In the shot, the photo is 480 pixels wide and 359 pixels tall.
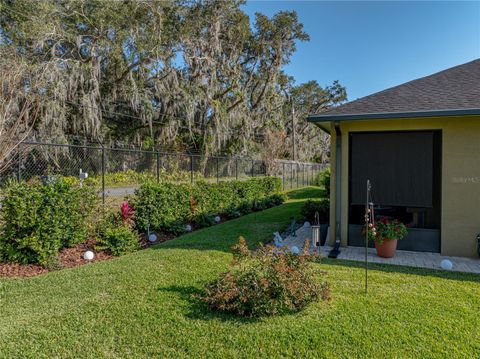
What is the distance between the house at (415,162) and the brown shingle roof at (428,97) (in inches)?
0.5

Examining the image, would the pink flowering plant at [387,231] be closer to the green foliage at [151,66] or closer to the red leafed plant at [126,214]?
the red leafed plant at [126,214]

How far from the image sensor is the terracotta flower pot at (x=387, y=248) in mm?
4762

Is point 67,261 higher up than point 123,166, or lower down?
lower down

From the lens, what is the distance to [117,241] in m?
5.32

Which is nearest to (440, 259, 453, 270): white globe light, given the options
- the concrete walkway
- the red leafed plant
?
the concrete walkway

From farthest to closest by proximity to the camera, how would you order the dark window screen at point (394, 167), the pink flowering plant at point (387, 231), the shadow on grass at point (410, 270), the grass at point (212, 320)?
the dark window screen at point (394, 167) < the pink flowering plant at point (387, 231) < the shadow on grass at point (410, 270) < the grass at point (212, 320)

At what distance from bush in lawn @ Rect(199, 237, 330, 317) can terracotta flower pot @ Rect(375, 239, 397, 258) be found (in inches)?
77.4

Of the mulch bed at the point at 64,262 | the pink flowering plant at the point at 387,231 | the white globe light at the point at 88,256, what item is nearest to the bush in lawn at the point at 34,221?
the mulch bed at the point at 64,262

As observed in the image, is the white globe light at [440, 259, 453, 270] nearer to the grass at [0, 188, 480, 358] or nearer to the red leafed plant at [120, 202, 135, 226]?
the grass at [0, 188, 480, 358]

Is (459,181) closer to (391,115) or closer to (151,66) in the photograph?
(391,115)

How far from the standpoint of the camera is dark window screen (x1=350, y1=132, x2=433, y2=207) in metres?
5.10

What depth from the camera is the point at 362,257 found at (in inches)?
194

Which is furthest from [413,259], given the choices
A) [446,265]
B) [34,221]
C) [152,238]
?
[34,221]

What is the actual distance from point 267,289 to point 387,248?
2.69 m
